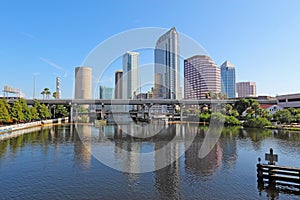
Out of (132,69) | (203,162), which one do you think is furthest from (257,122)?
(132,69)

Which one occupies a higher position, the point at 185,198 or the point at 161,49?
the point at 161,49

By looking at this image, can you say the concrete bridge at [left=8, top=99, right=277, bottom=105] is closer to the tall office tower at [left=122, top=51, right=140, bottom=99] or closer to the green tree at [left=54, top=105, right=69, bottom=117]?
the tall office tower at [left=122, top=51, right=140, bottom=99]

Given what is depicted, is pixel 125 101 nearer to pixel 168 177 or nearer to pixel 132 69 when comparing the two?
pixel 132 69

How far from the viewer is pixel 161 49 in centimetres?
12169

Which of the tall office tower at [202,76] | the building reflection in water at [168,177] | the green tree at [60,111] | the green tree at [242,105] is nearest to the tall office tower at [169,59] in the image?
the tall office tower at [202,76]

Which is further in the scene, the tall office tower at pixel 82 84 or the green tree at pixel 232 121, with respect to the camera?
the tall office tower at pixel 82 84

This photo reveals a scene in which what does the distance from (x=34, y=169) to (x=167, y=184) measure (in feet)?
46.4

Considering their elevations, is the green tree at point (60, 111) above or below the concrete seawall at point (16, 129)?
above

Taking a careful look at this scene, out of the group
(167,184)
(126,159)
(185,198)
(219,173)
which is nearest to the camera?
(185,198)

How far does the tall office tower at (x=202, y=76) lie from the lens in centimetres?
16362

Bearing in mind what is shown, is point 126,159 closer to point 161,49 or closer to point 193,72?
point 161,49

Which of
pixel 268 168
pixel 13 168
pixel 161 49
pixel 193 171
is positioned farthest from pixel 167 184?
pixel 161 49

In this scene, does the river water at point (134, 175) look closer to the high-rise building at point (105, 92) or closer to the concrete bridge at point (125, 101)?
the concrete bridge at point (125, 101)

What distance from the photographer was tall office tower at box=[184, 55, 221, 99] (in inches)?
6442
